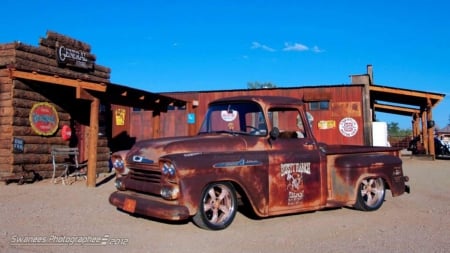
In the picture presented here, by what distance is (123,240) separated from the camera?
5117 mm

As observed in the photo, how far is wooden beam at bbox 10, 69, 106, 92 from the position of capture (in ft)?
33.4

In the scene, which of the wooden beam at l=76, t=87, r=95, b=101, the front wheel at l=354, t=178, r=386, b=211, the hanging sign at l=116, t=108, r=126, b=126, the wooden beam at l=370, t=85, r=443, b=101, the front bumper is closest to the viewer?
the front bumper

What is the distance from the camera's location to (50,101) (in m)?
12.1

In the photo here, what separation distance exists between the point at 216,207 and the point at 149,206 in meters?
0.89

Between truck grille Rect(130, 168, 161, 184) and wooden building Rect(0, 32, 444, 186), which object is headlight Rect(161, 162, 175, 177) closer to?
truck grille Rect(130, 168, 161, 184)

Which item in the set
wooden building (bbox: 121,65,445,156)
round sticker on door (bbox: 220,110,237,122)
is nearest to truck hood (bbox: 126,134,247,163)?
round sticker on door (bbox: 220,110,237,122)

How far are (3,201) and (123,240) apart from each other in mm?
4293

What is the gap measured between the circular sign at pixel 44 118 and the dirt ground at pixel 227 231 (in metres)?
3.75

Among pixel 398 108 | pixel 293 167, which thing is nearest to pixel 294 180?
pixel 293 167

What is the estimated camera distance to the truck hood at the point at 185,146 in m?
5.54

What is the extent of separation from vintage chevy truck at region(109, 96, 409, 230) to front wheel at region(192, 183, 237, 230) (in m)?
0.01

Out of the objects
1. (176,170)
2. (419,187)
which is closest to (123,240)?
(176,170)

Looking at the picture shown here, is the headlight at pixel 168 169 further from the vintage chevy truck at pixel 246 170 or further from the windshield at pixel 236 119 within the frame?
the windshield at pixel 236 119

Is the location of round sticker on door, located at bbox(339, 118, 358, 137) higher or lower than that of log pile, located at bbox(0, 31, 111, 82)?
lower
